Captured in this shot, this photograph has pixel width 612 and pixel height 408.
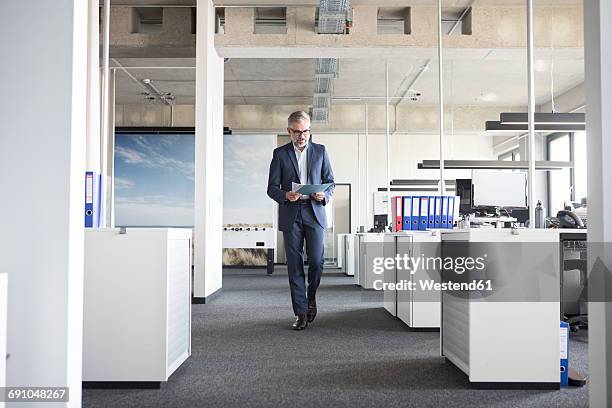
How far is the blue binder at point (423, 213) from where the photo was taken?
4875mm

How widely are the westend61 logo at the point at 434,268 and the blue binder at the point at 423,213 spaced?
293 millimetres

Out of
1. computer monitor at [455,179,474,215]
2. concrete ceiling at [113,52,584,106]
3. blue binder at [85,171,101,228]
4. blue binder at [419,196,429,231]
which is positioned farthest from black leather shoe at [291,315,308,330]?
concrete ceiling at [113,52,584,106]

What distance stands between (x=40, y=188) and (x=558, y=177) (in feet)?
40.1

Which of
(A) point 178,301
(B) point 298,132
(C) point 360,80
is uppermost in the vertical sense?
(C) point 360,80

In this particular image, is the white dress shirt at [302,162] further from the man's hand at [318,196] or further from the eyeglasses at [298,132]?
the man's hand at [318,196]

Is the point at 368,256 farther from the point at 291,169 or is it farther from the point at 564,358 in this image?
the point at 564,358

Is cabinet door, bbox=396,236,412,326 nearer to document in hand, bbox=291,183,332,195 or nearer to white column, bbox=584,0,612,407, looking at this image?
document in hand, bbox=291,183,332,195

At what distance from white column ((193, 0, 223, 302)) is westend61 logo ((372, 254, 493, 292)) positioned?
1880 millimetres

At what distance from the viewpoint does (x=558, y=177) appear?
12492 millimetres

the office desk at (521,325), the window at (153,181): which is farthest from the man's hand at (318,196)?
the window at (153,181)

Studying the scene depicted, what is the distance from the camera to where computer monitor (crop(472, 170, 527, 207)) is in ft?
20.8

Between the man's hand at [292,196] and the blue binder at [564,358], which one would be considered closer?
the blue binder at [564,358]

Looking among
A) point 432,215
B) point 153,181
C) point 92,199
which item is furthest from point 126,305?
point 153,181

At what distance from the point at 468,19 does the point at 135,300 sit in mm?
5987
